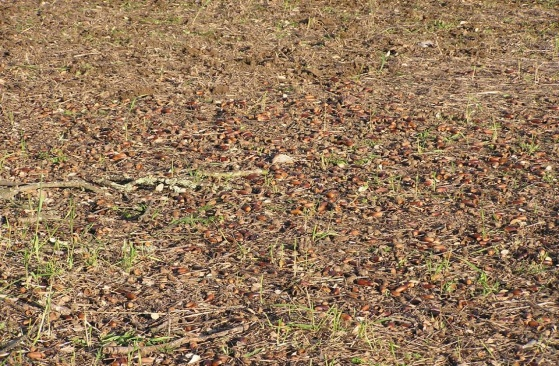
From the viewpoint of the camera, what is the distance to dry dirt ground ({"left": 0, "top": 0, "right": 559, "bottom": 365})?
128 inches

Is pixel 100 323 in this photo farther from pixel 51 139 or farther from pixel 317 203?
pixel 51 139

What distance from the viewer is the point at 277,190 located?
14.4 ft

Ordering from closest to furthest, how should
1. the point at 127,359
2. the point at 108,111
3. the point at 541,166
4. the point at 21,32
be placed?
1. the point at 127,359
2. the point at 541,166
3. the point at 108,111
4. the point at 21,32

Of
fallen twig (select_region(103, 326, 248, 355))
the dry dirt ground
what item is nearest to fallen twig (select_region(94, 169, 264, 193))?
the dry dirt ground

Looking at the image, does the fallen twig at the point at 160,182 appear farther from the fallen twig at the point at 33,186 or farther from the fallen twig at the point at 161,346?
the fallen twig at the point at 161,346

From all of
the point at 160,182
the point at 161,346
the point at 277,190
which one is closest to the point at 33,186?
the point at 160,182

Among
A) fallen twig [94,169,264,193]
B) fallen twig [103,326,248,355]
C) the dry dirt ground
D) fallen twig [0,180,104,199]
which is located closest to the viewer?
fallen twig [103,326,248,355]

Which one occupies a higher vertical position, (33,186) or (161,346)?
(161,346)

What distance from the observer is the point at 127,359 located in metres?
3.09

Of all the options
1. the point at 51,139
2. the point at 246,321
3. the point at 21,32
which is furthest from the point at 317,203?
the point at 21,32

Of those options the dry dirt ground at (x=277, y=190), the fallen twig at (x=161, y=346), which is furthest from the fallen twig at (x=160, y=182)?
the fallen twig at (x=161, y=346)

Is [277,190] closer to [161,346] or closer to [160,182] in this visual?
[160,182]

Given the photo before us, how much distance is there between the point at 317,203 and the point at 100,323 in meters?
1.38

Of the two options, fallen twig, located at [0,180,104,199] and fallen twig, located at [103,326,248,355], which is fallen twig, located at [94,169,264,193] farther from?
fallen twig, located at [103,326,248,355]
